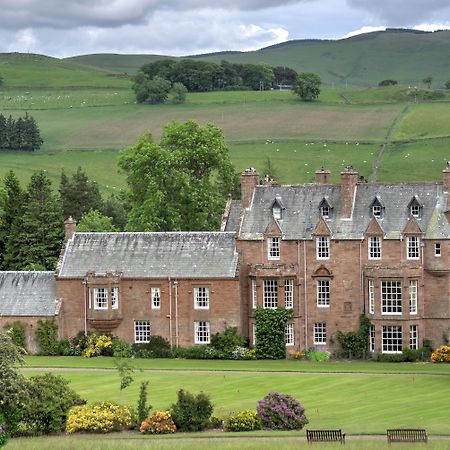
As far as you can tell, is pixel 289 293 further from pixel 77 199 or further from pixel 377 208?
pixel 77 199

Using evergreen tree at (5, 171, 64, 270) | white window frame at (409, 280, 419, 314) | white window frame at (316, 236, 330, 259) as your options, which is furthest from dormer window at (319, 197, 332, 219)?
evergreen tree at (5, 171, 64, 270)

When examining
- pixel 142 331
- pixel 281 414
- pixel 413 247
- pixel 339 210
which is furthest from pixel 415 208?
pixel 281 414

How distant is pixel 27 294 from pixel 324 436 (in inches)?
1645

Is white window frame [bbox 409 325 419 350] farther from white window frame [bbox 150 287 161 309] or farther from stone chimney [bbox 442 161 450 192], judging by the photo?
white window frame [bbox 150 287 161 309]

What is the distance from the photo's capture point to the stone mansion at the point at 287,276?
8744cm

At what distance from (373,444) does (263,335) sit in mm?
35481

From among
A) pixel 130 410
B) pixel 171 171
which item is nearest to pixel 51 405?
pixel 130 410

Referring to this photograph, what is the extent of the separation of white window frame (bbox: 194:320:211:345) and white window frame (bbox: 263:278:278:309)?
4.34 meters

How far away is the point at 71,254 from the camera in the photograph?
9288 cm

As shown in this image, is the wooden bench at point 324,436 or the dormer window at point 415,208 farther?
the dormer window at point 415,208

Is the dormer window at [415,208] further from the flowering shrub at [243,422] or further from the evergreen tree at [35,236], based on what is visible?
the evergreen tree at [35,236]

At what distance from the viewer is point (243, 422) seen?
194ft

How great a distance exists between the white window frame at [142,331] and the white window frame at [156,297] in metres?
1.26

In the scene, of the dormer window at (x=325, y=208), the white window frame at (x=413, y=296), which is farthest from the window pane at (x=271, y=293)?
the white window frame at (x=413, y=296)
